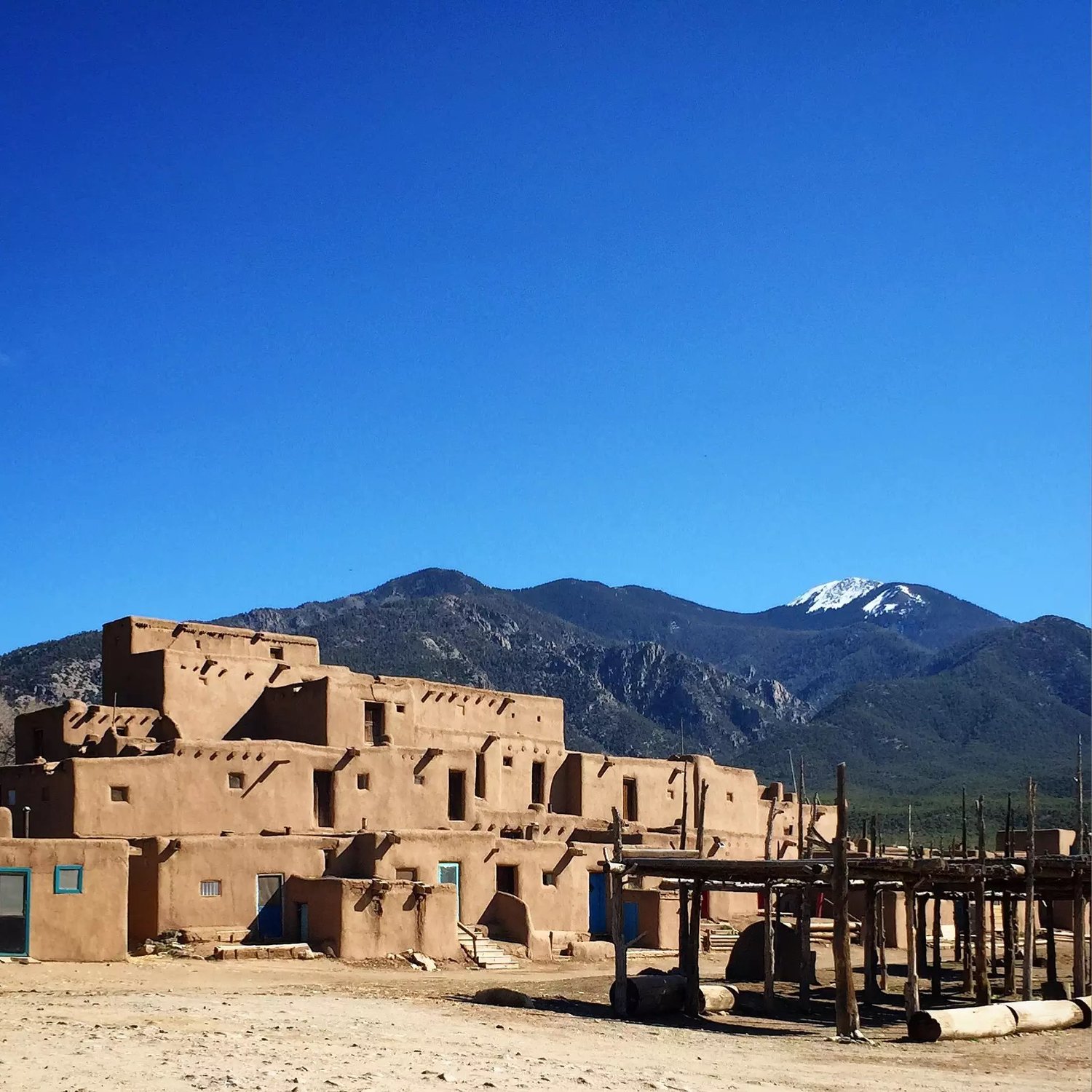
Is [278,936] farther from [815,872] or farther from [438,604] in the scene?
[438,604]

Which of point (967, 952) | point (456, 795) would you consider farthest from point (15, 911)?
point (967, 952)

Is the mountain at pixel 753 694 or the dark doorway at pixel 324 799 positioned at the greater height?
the mountain at pixel 753 694

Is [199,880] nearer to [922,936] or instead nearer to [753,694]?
[922,936]

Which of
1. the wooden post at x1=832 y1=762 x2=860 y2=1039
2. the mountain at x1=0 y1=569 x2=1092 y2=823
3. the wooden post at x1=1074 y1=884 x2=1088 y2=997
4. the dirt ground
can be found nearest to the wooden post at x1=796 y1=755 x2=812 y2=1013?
the dirt ground

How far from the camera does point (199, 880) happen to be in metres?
30.2

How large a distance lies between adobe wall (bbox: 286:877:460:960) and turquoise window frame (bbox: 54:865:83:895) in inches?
206

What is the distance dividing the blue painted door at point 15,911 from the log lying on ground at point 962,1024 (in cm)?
1496

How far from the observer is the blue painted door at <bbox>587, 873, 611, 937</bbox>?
37938mm

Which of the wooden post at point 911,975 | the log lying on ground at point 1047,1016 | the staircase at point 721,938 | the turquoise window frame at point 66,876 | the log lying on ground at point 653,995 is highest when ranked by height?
the turquoise window frame at point 66,876

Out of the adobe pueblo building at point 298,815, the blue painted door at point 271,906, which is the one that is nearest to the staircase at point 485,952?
the adobe pueblo building at point 298,815

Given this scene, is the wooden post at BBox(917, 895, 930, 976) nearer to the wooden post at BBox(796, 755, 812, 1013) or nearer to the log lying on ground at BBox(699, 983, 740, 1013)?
the wooden post at BBox(796, 755, 812, 1013)

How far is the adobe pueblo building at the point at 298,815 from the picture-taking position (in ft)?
97.3

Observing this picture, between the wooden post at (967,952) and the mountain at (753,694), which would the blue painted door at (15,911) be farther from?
the mountain at (753,694)

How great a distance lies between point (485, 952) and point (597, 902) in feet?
21.4
